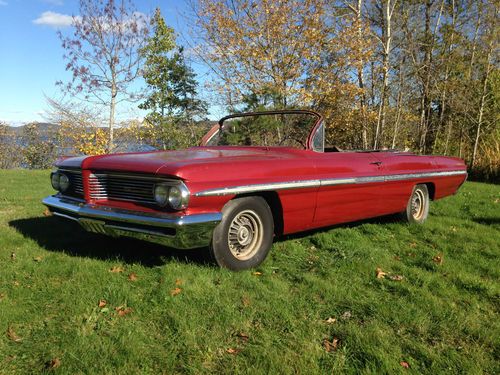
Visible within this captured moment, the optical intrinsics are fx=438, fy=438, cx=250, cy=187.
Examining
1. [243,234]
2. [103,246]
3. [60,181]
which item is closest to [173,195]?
[243,234]

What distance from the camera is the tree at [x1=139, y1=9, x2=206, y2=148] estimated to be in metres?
15.8

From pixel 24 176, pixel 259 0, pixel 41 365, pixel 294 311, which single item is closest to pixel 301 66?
pixel 259 0

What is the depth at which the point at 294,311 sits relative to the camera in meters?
2.99

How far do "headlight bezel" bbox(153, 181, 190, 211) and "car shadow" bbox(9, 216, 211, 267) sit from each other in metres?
0.58

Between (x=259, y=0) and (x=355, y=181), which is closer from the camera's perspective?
(x=355, y=181)

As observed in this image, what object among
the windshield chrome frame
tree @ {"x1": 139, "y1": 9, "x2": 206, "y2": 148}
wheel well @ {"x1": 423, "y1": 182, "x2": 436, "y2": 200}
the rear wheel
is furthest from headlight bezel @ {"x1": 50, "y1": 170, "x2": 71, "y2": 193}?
tree @ {"x1": 139, "y1": 9, "x2": 206, "y2": 148}

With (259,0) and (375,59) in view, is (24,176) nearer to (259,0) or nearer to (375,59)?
(259,0)

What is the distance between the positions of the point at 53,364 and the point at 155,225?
1263 millimetres

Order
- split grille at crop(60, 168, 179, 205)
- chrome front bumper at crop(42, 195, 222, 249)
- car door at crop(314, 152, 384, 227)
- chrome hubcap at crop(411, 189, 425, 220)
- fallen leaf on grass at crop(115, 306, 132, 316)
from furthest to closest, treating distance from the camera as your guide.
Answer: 1. chrome hubcap at crop(411, 189, 425, 220)
2. car door at crop(314, 152, 384, 227)
3. split grille at crop(60, 168, 179, 205)
4. chrome front bumper at crop(42, 195, 222, 249)
5. fallen leaf on grass at crop(115, 306, 132, 316)

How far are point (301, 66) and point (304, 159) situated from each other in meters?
11.2

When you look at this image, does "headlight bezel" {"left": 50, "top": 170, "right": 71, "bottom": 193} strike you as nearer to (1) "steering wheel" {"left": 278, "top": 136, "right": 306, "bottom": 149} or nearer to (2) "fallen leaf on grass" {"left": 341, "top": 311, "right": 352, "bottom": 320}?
(1) "steering wheel" {"left": 278, "top": 136, "right": 306, "bottom": 149}

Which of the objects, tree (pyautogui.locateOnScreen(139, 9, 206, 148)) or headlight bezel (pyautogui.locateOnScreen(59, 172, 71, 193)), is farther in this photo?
tree (pyautogui.locateOnScreen(139, 9, 206, 148))

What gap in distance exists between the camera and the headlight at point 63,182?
4385 millimetres

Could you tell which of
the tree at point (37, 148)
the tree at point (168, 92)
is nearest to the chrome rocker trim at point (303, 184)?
the tree at point (168, 92)
